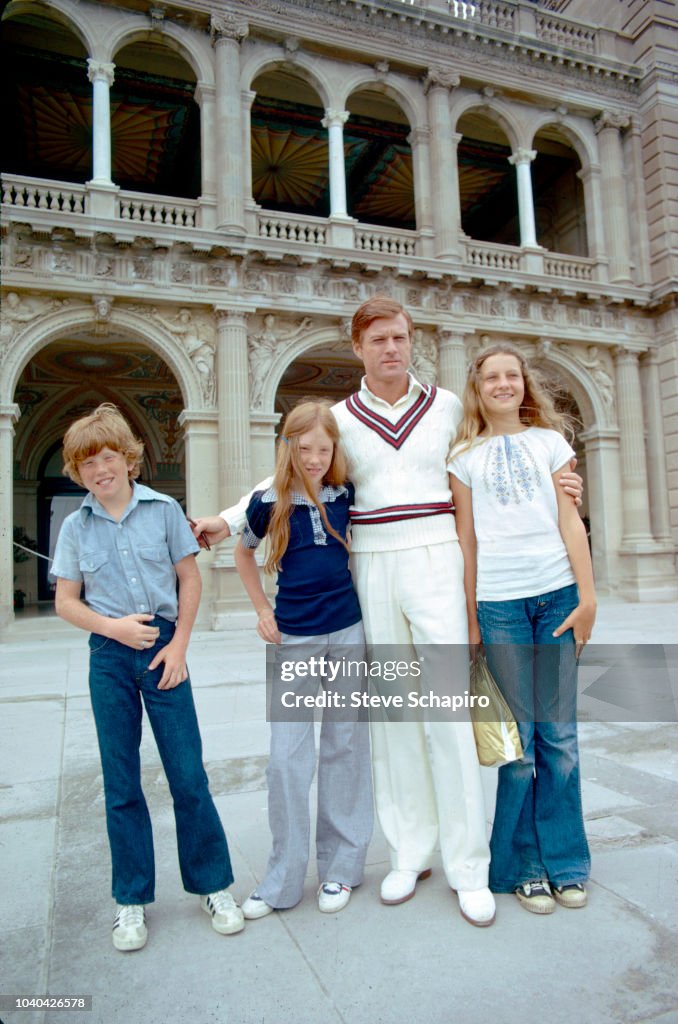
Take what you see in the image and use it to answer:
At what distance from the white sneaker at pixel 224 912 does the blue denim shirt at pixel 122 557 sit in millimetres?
958

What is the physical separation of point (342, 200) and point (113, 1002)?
14.5m

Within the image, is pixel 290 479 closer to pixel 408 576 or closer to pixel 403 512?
pixel 403 512

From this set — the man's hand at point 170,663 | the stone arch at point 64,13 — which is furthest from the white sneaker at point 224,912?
the stone arch at point 64,13

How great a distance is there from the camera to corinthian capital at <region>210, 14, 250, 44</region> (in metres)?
13.0

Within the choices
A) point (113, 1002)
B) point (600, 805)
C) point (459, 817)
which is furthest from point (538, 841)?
point (113, 1002)

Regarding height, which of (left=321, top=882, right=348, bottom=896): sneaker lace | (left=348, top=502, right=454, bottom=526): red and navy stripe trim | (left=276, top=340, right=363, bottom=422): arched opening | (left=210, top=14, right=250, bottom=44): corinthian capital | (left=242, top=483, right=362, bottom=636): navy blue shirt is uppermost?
(left=210, top=14, right=250, bottom=44): corinthian capital

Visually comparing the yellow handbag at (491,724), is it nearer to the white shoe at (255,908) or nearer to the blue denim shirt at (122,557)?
the white shoe at (255,908)

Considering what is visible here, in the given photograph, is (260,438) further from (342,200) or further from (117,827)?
(117,827)

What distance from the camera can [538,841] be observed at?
2.50 metres

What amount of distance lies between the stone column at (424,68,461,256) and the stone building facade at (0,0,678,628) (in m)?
0.06

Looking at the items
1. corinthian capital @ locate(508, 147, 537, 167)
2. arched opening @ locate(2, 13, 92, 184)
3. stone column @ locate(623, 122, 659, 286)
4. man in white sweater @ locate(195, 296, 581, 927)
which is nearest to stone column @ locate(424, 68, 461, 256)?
corinthian capital @ locate(508, 147, 537, 167)

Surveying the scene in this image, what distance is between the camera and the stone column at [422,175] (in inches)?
584

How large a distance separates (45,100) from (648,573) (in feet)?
54.2

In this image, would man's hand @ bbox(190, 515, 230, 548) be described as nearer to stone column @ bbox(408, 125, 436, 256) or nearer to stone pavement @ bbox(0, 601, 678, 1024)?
stone pavement @ bbox(0, 601, 678, 1024)
